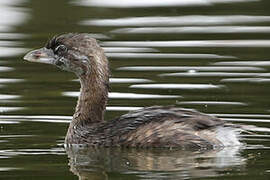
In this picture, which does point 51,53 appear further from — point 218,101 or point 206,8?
point 206,8

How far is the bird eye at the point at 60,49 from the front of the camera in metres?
13.7

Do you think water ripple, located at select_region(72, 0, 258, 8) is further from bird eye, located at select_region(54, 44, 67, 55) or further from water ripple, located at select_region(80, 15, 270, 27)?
bird eye, located at select_region(54, 44, 67, 55)

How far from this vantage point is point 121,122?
12.8 metres

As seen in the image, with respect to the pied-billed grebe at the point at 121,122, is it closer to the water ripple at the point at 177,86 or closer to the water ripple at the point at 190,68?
the water ripple at the point at 177,86

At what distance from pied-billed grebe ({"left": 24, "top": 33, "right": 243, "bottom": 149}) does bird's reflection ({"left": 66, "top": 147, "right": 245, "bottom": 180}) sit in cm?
13

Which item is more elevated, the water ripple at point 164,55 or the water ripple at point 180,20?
the water ripple at point 180,20

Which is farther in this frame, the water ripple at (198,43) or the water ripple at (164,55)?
the water ripple at (198,43)

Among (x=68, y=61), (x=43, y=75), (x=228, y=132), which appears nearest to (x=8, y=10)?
(x=43, y=75)

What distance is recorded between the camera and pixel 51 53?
45.4 feet

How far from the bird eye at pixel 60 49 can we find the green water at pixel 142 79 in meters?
0.72

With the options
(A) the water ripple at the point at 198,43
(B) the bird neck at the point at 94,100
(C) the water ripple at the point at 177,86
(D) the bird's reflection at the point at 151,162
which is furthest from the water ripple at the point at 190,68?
(D) the bird's reflection at the point at 151,162

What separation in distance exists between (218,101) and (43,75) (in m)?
2.92

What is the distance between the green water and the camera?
462 inches

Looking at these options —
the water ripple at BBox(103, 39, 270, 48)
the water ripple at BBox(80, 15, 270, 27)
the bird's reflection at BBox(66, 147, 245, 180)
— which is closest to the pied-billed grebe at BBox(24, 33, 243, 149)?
the bird's reflection at BBox(66, 147, 245, 180)
